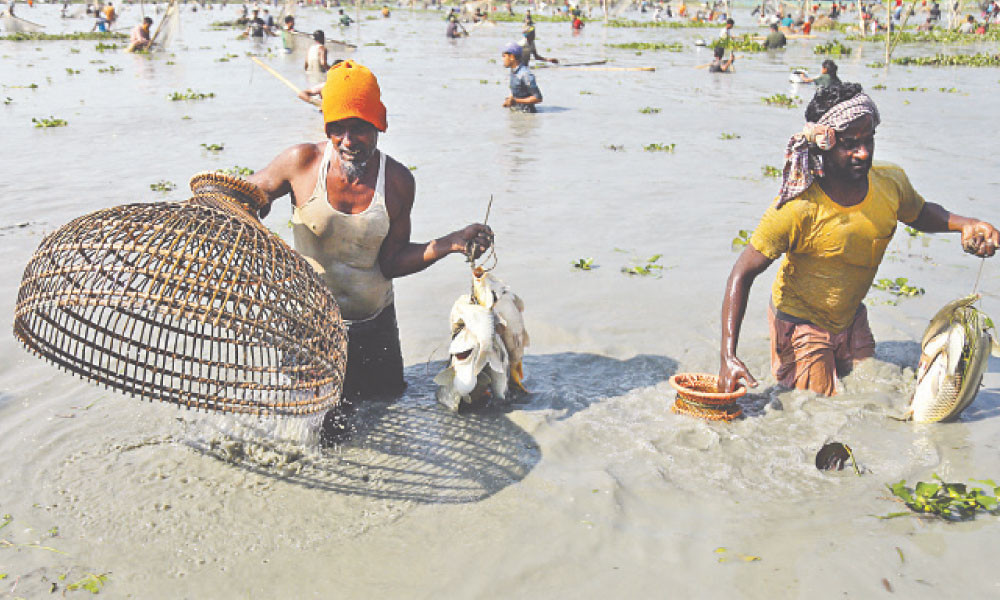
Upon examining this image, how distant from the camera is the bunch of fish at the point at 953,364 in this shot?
3566mm

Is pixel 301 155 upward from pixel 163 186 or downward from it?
upward

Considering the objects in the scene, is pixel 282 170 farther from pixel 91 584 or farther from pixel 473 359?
pixel 91 584

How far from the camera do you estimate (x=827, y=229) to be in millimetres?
3734

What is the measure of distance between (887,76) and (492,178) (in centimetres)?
1473

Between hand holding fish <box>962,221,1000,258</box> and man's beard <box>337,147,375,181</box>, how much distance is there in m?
→ 2.67

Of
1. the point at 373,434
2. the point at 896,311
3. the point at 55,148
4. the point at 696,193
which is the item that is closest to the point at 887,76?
the point at 696,193

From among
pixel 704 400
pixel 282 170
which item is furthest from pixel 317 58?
pixel 704 400

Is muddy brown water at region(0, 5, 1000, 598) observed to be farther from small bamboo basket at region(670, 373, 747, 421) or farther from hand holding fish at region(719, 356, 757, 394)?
hand holding fish at region(719, 356, 757, 394)

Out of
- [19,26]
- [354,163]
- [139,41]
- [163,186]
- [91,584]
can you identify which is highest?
[19,26]

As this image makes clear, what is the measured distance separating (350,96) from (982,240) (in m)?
2.83

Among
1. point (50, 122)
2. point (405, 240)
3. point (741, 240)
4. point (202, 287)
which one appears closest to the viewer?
point (202, 287)

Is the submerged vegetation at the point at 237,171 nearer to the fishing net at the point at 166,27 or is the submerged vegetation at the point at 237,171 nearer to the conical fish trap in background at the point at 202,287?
the conical fish trap in background at the point at 202,287

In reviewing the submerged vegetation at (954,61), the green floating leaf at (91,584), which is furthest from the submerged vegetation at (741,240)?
the submerged vegetation at (954,61)

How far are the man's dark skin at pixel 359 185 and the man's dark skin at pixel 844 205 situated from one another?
1171mm
